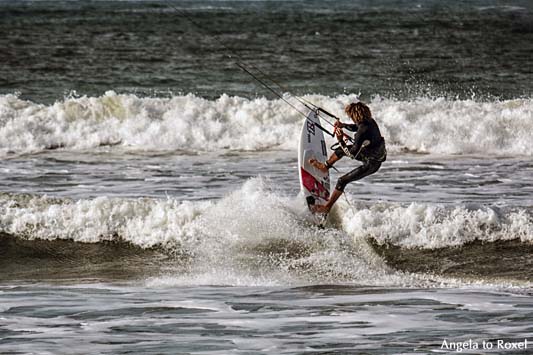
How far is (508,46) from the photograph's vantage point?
1677 inches

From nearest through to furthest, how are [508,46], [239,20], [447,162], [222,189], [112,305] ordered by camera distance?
1. [112,305]
2. [222,189]
3. [447,162]
4. [508,46]
5. [239,20]

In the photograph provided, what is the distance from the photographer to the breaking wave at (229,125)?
862 inches

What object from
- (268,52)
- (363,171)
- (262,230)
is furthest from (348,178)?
(268,52)

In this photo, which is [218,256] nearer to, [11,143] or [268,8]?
[11,143]

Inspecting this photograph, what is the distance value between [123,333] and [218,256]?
178 inches

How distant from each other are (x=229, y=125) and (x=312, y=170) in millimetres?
8431

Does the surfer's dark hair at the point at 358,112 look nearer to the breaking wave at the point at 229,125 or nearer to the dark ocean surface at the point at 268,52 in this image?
the dark ocean surface at the point at 268,52

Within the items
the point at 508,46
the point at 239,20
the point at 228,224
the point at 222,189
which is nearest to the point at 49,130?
the point at 222,189

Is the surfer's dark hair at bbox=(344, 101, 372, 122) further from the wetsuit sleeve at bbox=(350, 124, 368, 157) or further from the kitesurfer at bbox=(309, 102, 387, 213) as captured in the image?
the wetsuit sleeve at bbox=(350, 124, 368, 157)

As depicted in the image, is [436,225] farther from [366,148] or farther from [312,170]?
[312,170]

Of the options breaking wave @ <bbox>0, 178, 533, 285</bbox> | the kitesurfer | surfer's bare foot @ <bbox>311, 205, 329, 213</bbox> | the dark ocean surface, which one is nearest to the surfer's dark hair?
the kitesurfer

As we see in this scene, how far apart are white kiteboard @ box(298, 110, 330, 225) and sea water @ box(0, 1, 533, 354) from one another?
0.79 feet

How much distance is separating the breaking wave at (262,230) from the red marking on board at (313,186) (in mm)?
244

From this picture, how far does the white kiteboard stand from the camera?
14.8 meters
